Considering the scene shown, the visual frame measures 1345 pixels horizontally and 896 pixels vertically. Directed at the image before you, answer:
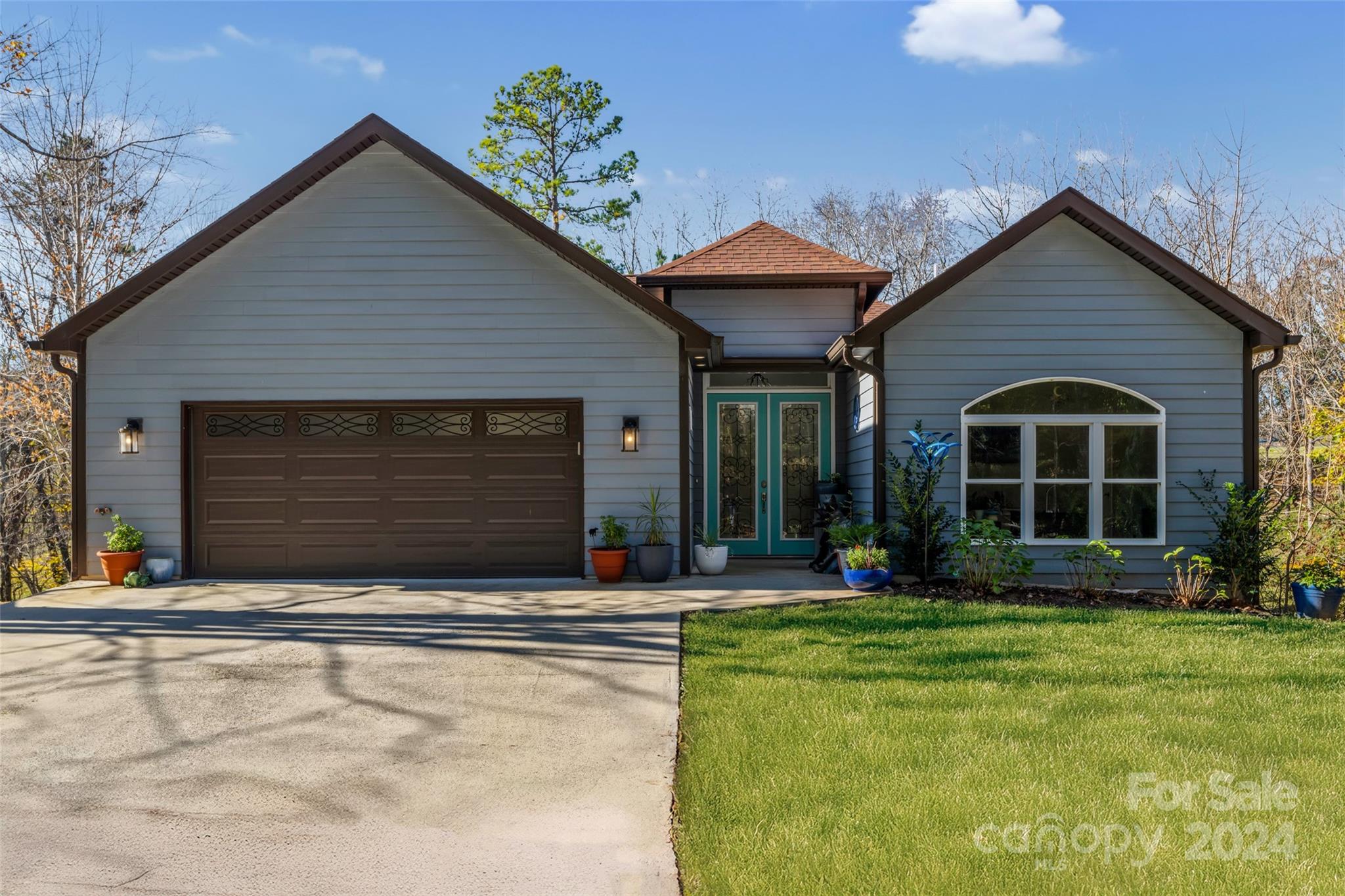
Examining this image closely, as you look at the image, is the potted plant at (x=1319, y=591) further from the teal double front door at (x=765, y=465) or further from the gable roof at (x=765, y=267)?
the gable roof at (x=765, y=267)

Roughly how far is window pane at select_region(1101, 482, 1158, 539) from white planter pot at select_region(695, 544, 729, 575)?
13.7 ft

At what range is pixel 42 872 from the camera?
322cm

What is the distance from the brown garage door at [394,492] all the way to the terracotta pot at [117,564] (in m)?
0.65

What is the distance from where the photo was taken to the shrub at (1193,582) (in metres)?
8.84

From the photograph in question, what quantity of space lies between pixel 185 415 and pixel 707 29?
904cm

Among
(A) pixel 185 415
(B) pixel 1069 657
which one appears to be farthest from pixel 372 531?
(B) pixel 1069 657

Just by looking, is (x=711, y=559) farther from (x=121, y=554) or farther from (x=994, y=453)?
(x=121, y=554)

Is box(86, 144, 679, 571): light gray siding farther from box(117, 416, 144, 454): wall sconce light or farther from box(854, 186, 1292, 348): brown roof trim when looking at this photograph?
box(854, 186, 1292, 348): brown roof trim

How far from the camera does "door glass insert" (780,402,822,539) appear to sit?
39.9 feet

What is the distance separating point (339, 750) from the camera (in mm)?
4539

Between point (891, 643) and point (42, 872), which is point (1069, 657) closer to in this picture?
point (891, 643)

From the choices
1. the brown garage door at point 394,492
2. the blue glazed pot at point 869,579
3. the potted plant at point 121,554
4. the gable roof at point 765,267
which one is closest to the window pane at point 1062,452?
the blue glazed pot at point 869,579

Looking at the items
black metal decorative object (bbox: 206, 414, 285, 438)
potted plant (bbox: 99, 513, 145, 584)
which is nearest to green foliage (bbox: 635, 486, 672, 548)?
black metal decorative object (bbox: 206, 414, 285, 438)

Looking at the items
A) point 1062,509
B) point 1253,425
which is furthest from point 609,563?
point 1253,425
